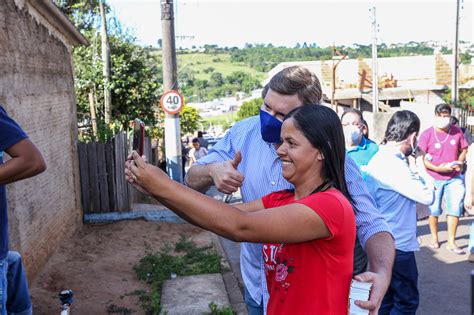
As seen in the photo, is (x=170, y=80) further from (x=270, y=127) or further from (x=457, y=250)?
(x=270, y=127)

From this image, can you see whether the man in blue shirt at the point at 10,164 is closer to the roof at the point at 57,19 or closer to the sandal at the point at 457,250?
the roof at the point at 57,19

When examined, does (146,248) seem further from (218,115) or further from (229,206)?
(218,115)

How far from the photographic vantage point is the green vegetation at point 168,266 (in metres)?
6.83

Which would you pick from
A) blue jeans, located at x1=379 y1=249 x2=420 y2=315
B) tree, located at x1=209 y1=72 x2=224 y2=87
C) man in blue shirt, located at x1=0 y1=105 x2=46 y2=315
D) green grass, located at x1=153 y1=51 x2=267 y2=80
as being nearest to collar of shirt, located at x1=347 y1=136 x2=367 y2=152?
blue jeans, located at x1=379 y1=249 x2=420 y2=315

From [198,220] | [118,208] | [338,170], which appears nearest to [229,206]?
[198,220]

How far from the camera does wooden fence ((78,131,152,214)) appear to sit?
10.6 meters

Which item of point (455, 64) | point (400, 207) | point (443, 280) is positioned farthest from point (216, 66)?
point (400, 207)

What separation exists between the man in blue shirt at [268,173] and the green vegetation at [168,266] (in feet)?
11.6

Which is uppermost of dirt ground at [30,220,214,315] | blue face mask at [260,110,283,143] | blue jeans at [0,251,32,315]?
blue face mask at [260,110,283,143]

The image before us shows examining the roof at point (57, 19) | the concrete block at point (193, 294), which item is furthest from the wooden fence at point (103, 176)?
the concrete block at point (193, 294)

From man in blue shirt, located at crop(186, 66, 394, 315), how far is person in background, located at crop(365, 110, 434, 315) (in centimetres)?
188

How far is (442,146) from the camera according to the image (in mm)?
8008

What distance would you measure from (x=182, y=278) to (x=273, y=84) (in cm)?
474

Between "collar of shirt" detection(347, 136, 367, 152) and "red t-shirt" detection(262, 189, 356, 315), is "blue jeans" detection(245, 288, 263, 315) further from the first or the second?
"collar of shirt" detection(347, 136, 367, 152)
